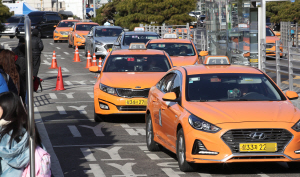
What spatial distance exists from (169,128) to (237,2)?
1087 centimetres

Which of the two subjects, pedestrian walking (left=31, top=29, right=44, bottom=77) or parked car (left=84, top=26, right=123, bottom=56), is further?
parked car (left=84, top=26, right=123, bottom=56)

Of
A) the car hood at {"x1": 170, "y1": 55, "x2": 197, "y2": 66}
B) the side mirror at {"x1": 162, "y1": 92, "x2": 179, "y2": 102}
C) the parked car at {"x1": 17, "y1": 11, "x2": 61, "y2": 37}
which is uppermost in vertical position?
the parked car at {"x1": 17, "y1": 11, "x2": 61, "y2": 37}

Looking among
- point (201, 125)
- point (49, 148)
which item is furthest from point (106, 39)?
point (201, 125)

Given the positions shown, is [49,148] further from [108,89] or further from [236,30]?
[236,30]

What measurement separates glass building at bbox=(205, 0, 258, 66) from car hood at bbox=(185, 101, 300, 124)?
9755mm

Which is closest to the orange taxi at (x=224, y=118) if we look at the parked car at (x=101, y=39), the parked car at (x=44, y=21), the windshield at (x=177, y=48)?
the windshield at (x=177, y=48)

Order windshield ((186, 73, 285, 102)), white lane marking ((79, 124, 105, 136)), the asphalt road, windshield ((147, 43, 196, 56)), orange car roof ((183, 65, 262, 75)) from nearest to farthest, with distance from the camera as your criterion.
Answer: the asphalt road < windshield ((186, 73, 285, 102)) < orange car roof ((183, 65, 262, 75)) < white lane marking ((79, 124, 105, 136)) < windshield ((147, 43, 196, 56))

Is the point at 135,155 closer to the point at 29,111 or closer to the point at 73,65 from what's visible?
the point at 29,111

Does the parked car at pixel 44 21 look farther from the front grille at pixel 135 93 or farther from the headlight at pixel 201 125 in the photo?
the headlight at pixel 201 125

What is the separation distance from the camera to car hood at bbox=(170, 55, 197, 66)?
18.2 meters

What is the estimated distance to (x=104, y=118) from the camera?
13055mm

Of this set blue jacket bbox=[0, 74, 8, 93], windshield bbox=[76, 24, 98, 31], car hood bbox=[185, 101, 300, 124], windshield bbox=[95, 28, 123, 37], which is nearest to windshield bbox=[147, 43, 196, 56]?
windshield bbox=[95, 28, 123, 37]

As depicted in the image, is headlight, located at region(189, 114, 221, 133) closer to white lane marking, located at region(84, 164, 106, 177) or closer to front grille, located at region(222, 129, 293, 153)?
front grille, located at region(222, 129, 293, 153)

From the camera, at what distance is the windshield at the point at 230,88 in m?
8.59
